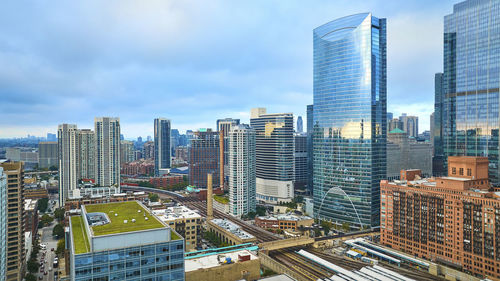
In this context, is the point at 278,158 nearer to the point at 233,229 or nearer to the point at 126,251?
the point at 233,229

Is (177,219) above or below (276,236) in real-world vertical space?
above

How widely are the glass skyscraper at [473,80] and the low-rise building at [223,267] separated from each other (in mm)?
102927

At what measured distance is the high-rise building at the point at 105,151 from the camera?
196 meters

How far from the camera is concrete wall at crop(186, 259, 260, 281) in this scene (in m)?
75.1

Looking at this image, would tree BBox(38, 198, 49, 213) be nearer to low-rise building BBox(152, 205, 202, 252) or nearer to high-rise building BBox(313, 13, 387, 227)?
low-rise building BBox(152, 205, 202, 252)

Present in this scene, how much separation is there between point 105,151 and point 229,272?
14364 centimetres

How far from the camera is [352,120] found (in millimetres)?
139000

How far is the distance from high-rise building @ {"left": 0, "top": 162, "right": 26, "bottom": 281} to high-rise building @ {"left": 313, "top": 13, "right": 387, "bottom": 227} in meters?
111

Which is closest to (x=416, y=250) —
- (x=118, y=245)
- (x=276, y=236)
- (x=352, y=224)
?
(x=352, y=224)

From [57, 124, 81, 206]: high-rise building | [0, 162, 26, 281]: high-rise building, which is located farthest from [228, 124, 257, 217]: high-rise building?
[0, 162, 26, 281]: high-rise building

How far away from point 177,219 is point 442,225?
80909 mm

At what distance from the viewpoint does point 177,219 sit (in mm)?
114438

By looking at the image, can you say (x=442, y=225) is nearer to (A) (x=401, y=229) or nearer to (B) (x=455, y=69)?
(A) (x=401, y=229)

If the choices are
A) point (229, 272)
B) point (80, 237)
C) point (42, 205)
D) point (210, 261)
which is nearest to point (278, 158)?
point (210, 261)
